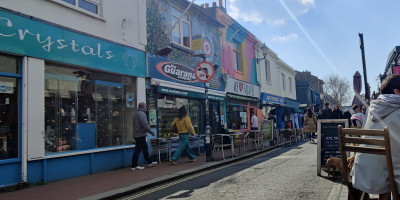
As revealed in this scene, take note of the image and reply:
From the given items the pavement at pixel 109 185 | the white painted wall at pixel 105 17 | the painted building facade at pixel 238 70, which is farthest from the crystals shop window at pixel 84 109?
the painted building facade at pixel 238 70

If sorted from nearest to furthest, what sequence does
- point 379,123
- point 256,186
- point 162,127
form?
1. point 379,123
2. point 256,186
3. point 162,127

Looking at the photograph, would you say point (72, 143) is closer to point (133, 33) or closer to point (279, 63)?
point (133, 33)

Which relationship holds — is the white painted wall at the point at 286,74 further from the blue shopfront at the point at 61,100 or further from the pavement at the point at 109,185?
the pavement at the point at 109,185

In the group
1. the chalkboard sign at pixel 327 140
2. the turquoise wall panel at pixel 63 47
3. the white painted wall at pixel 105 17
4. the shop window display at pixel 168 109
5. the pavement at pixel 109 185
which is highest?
the white painted wall at pixel 105 17

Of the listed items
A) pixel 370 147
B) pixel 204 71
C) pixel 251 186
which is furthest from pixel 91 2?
pixel 370 147

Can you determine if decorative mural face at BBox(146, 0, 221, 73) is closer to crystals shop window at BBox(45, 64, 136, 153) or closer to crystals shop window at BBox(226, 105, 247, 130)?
crystals shop window at BBox(45, 64, 136, 153)

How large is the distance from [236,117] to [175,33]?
698 cm

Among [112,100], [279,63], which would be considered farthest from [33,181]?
[279,63]

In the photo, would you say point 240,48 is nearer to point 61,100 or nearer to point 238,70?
point 238,70

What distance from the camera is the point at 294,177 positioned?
6.78m

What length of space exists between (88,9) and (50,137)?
12.4ft

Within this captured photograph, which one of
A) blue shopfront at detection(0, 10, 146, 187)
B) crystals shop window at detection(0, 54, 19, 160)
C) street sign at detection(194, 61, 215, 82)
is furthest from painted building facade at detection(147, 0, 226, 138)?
crystals shop window at detection(0, 54, 19, 160)

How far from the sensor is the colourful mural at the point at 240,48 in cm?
1719

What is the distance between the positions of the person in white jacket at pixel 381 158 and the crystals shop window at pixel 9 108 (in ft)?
21.9
